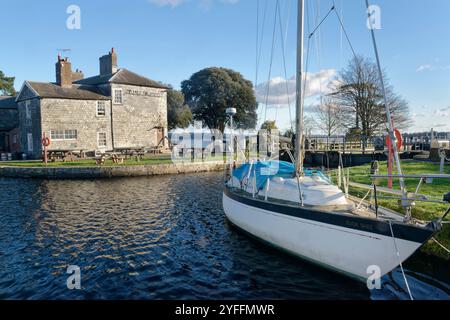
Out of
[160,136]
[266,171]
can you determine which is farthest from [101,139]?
[266,171]

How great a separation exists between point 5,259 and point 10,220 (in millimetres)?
4975


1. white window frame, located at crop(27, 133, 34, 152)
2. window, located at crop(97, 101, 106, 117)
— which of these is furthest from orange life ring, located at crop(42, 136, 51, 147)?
window, located at crop(97, 101, 106, 117)

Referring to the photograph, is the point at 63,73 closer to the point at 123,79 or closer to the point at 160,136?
the point at 123,79

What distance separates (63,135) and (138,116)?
858cm

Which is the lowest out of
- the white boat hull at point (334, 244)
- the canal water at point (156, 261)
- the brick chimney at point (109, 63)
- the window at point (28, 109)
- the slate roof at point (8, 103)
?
the canal water at point (156, 261)

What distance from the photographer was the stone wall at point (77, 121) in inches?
1430

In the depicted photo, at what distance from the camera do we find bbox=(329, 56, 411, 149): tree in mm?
38688

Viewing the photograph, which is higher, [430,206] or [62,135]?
[62,135]

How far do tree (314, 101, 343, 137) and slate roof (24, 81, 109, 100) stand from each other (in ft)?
82.9

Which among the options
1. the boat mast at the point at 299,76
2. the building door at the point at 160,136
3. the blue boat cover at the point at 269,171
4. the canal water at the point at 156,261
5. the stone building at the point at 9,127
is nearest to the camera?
the canal water at the point at 156,261

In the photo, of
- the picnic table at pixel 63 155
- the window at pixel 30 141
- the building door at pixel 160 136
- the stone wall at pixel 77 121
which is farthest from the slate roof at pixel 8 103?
the building door at pixel 160 136

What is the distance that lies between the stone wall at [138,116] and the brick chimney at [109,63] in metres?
3.61

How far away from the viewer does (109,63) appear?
139ft

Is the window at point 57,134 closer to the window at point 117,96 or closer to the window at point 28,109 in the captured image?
the window at point 28,109
